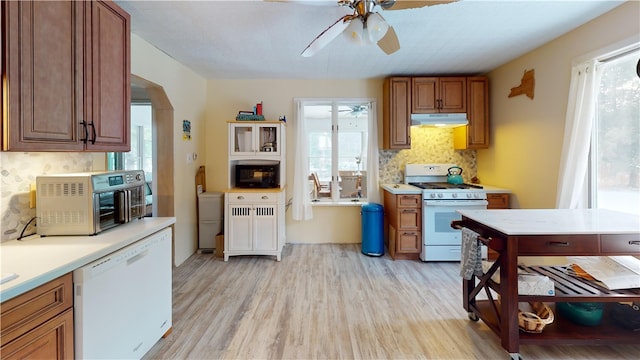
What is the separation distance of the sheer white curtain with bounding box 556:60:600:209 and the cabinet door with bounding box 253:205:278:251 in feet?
9.73

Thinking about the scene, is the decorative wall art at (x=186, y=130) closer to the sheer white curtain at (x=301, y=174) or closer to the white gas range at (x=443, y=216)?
the sheer white curtain at (x=301, y=174)

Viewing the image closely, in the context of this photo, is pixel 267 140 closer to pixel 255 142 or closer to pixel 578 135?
pixel 255 142

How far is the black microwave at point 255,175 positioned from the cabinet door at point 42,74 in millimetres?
2218

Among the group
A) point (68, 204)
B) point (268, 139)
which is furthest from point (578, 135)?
point (68, 204)

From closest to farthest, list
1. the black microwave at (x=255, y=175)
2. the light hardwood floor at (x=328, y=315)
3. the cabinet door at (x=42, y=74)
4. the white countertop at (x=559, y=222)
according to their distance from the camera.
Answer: the cabinet door at (x=42, y=74) → the white countertop at (x=559, y=222) → the light hardwood floor at (x=328, y=315) → the black microwave at (x=255, y=175)

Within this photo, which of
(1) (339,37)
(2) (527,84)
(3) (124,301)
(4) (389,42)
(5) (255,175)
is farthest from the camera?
(5) (255,175)

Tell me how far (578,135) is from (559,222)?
1076mm

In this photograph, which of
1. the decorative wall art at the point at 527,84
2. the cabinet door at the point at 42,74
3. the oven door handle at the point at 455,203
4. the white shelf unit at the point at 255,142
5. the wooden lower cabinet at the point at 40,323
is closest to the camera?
the wooden lower cabinet at the point at 40,323

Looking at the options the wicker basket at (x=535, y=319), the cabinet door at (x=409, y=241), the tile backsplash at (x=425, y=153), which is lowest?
the wicker basket at (x=535, y=319)

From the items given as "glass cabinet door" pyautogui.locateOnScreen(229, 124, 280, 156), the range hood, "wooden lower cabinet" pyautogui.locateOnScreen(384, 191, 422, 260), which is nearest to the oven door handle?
"wooden lower cabinet" pyautogui.locateOnScreen(384, 191, 422, 260)

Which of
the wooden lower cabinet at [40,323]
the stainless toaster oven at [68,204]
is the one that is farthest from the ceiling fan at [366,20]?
the wooden lower cabinet at [40,323]

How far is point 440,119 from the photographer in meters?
3.80

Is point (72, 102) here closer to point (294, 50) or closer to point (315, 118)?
point (294, 50)

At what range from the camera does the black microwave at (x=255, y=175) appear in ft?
12.6
